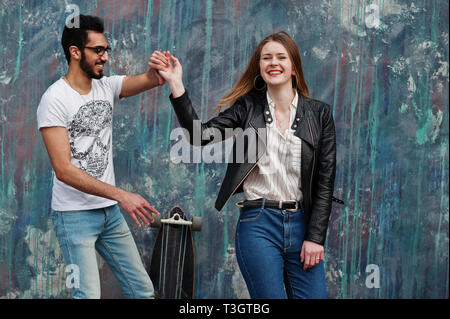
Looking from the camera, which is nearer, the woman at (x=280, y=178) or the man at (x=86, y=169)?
the woman at (x=280, y=178)

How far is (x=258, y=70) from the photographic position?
258 centimetres

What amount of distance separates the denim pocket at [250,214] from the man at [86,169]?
45cm

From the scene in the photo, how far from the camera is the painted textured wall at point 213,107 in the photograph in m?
3.65

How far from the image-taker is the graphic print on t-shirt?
267cm

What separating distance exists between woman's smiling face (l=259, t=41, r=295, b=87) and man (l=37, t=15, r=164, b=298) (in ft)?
2.09

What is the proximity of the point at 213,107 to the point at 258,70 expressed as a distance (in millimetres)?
1229

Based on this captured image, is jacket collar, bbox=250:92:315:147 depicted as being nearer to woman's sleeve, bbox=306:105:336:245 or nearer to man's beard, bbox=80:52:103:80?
woman's sleeve, bbox=306:105:336:245

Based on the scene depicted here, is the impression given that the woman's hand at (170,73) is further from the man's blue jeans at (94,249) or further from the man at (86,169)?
the man's blue jeans at (94,249)

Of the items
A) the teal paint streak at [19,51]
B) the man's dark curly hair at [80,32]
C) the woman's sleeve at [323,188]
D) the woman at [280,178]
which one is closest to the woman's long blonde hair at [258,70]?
the woman at [280,178]

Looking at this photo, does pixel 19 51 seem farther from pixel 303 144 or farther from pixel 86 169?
pixel 303 144
